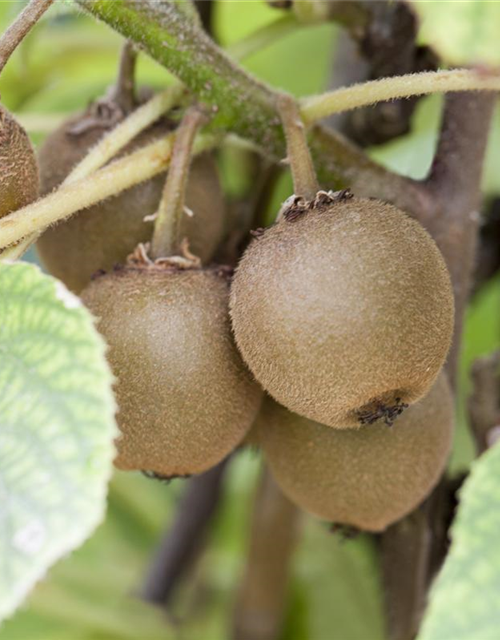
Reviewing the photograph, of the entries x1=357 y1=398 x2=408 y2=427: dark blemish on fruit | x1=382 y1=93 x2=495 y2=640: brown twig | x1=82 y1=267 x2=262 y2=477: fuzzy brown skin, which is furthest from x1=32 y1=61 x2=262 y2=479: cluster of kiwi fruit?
x1=382 y1=93 x2=495 y2=640: brown twig

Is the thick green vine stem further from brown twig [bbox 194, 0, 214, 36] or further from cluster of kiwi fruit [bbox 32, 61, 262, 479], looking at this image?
brown twig [bbox 194, 0, 214, 36]

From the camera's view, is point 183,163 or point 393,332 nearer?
point 393,332

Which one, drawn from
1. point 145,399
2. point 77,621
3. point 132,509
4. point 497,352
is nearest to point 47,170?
point 145,399

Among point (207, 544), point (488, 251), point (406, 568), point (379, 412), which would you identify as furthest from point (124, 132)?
point (207, 544)

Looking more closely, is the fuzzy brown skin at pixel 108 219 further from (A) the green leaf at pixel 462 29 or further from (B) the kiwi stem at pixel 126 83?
(A) the green leaf at pixel 462 29

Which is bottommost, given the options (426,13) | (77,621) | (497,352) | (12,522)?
(77,621)

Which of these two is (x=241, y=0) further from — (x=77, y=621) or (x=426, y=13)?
(x=77, y=621)

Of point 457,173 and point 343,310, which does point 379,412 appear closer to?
point 343,310
